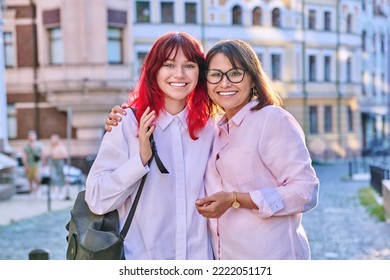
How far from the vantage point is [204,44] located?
3.02 metres

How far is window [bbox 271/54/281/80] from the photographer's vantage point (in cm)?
339

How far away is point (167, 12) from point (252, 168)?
2448mm

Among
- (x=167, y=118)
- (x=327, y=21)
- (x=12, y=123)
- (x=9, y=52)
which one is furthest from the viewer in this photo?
(x=12, y=123)

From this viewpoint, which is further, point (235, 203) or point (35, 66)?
point (35, 66)

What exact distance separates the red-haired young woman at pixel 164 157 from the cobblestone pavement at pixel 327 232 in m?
1.60

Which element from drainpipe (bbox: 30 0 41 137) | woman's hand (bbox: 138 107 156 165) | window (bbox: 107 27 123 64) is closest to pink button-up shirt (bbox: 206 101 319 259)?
woman's hand (bbox: 138 107 156 165)

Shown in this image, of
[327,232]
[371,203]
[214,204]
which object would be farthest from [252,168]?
[371,203]

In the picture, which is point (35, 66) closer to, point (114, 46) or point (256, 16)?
point (114, 46)

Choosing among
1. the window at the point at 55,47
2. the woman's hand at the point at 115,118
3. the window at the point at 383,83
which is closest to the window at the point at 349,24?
the window at the point at 383,83

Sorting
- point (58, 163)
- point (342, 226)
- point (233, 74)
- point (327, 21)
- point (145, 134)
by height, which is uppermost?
point (327, 21)

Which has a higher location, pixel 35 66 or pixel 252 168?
pixel 35 66

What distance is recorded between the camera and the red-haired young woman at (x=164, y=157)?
121cm

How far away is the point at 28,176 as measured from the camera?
4504 millimetres
